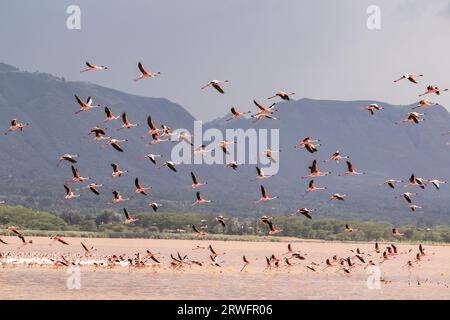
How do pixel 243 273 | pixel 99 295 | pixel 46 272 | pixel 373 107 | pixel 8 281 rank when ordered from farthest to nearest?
pixel 243 273
pixel 46 272
pixel 8 281
pixel 99 295
pixel 373 107

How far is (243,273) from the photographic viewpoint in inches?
2707

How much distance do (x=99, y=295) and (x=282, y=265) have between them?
28.9 m

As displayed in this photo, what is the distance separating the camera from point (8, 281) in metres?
55.4

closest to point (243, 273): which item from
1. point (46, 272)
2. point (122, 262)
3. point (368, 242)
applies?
point (122, 262)

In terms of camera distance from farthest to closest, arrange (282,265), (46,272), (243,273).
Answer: (282,265), (243,273), (46,272)

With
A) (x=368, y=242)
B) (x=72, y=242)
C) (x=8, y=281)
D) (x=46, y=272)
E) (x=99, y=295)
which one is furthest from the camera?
(x=368, y=242)

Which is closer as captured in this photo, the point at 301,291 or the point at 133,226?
the point at 301,291

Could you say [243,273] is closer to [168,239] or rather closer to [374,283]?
[374,283]

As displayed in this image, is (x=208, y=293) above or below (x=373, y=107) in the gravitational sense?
below

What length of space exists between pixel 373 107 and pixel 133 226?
128305 millimetres

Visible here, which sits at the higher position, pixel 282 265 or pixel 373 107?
pixel 373 107

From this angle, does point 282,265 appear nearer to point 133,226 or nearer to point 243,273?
point 243,273

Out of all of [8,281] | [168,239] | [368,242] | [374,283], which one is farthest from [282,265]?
[368,242]

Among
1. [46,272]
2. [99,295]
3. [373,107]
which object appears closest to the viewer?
[373,107]
